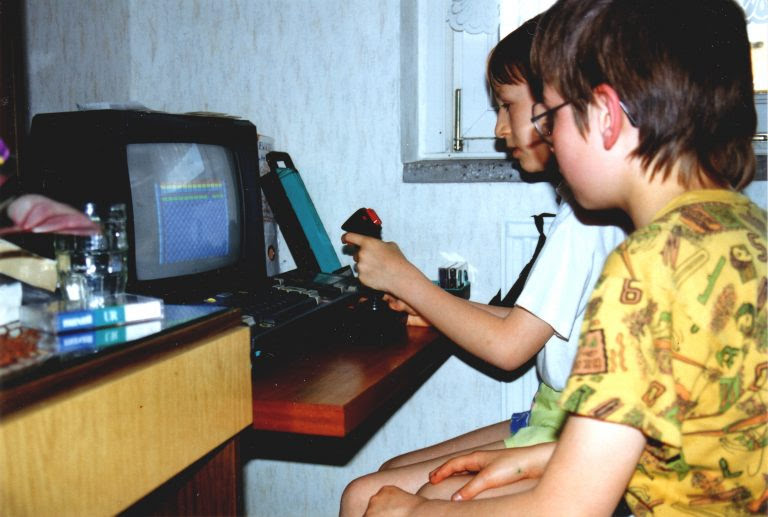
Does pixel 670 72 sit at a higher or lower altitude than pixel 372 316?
higher

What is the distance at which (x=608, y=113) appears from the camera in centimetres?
79

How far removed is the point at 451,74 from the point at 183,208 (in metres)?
0.86

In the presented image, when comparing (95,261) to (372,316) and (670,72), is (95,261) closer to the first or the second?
(372,316)

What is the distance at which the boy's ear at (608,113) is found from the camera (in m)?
0.78

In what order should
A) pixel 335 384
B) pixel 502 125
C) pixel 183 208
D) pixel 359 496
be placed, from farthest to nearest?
pixel 502 125, pixel 183 208, pixel 359 496, pixel 335 384

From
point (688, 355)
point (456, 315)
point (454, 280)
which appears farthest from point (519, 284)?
point (688, 355)

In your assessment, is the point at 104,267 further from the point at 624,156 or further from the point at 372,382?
the point at 624,156

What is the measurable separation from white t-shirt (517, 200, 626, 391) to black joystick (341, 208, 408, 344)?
27 centimetres

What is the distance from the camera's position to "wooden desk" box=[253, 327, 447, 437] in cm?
90


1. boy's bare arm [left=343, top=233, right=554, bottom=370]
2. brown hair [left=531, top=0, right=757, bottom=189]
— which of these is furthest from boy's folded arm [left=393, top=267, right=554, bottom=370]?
brown hair [left=531, top=0, right=757, bottom=189]

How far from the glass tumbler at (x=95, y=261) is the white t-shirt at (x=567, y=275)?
0.62 meters

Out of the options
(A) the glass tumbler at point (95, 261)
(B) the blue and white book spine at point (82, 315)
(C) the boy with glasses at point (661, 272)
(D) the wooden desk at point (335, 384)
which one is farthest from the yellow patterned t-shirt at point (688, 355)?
(A) the glass tumbler at point (95, 261)

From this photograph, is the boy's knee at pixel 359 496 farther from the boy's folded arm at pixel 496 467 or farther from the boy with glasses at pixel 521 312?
the boy's folded arm at pixel 496 467

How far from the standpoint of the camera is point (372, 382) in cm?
101
